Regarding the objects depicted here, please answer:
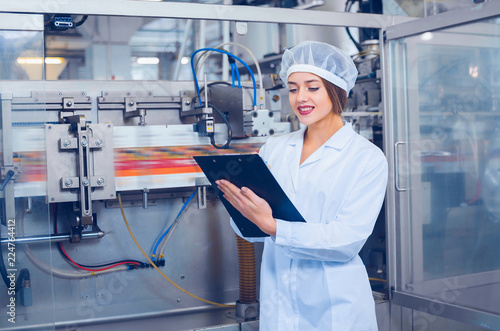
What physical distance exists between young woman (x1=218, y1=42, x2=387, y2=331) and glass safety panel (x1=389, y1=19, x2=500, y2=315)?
0.79 metres

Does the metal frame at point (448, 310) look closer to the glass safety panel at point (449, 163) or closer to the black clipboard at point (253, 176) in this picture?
the glass safety panel at point (449, 163)

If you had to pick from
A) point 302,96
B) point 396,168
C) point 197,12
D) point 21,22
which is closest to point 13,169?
point 21,22

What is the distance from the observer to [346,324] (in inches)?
56.7

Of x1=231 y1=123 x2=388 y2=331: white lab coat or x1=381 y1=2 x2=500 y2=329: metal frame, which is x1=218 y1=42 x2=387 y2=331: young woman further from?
x1=381 y1=2 x2=500 y2=329: metal frame

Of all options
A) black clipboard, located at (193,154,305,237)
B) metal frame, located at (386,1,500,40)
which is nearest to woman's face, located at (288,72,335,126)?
black clipboard, located at (193,154,305,237)

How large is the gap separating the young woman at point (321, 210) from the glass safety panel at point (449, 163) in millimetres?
793

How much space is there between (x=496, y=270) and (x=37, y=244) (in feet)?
6.01

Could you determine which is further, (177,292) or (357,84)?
(357,84)

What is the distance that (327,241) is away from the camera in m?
1.36

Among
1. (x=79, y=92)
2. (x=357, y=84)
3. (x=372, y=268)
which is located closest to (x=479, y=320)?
(x=372, y=268)

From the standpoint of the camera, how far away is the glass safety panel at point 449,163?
2.07 meters

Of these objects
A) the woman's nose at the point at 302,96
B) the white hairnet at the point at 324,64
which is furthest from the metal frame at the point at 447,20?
the woman's nose at the point at 302,96

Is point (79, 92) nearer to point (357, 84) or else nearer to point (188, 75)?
point (357, 84)

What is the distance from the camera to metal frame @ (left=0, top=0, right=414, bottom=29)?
185 cm
